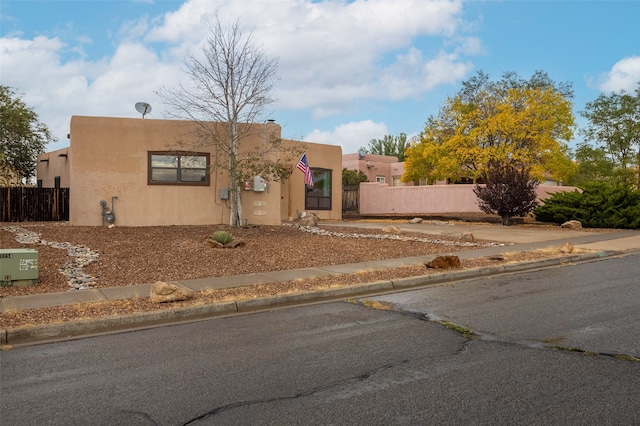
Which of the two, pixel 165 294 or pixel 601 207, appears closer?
pixel 165 294

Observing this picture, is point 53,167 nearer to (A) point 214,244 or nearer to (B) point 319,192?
(B) point 319,192

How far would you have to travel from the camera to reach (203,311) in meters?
7.58

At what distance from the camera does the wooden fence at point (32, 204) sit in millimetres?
A: 24969

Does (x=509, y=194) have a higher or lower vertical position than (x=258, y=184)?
lower

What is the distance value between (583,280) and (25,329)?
30.0 ft

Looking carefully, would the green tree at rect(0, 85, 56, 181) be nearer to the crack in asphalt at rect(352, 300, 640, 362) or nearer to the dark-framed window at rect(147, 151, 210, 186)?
the dark-framed window at rect(147, 151, 210, 186)

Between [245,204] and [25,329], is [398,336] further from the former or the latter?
[245,204]

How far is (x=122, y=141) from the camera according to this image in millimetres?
18531

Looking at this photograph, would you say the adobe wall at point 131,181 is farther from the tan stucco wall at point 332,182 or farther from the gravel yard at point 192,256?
the tan stucco wall at point 332,182

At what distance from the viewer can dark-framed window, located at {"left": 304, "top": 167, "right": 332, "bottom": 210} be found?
2828 centimetres

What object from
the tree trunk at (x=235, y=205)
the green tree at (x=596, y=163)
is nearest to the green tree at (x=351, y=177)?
the green tree at (x=596, y=163)

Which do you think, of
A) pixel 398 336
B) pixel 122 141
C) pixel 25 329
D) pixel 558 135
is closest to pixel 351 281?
pixel 398 336

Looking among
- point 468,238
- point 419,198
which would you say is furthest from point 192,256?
point 419,198

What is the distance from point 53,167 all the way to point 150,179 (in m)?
13.9
